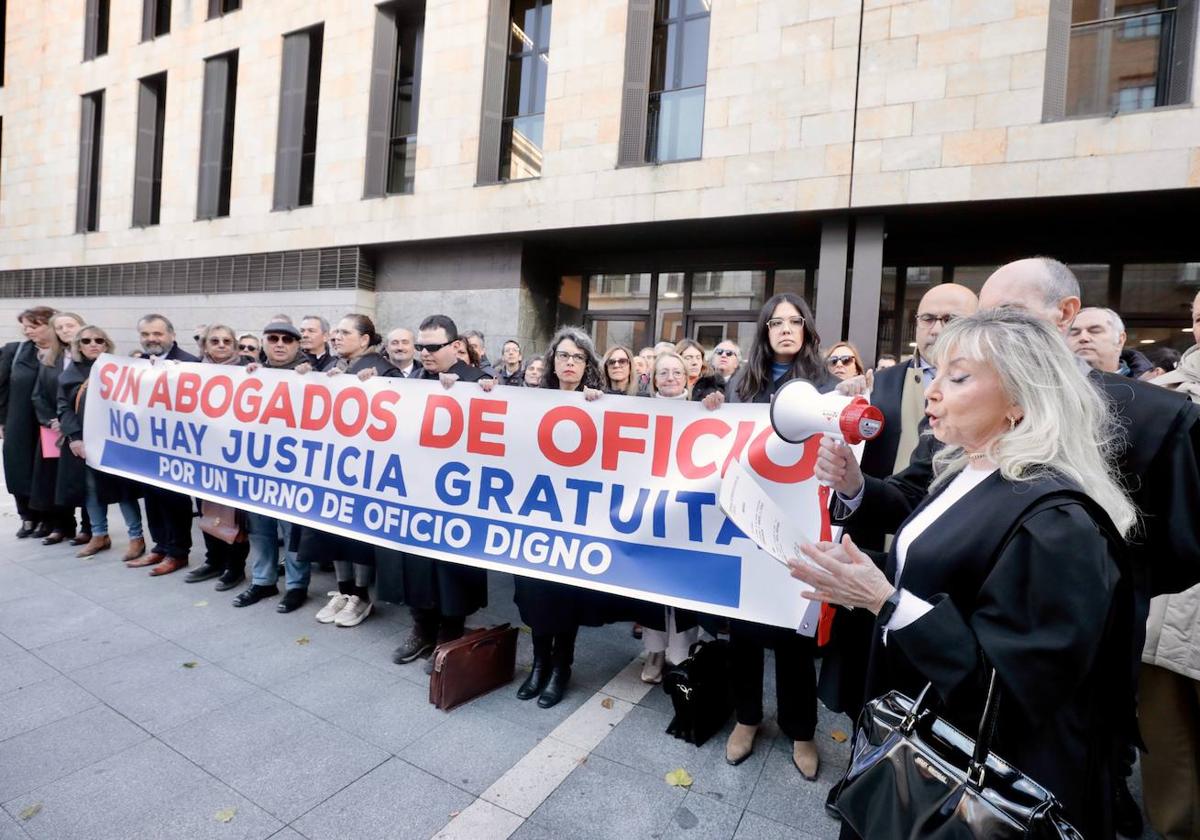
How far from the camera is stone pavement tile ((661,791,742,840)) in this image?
2312 mm

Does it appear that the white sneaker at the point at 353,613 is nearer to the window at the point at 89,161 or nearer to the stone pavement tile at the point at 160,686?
the stone pavement tile at the point at 160,686

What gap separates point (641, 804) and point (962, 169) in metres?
8.07

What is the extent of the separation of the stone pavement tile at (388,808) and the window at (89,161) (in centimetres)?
1971

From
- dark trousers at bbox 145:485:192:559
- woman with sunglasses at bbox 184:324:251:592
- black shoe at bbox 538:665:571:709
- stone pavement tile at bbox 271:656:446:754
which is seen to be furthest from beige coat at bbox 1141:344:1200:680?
dark trousers at bbox 145:485:192:559

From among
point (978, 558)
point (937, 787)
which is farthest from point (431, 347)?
point (937, 787)

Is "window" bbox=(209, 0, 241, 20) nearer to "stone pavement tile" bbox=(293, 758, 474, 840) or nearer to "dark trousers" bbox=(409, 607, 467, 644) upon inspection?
"dark trousers" bbox=(409, 607, 467, 644)

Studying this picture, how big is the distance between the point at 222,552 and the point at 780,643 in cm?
447

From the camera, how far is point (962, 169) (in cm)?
753

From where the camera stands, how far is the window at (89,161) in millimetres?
16406

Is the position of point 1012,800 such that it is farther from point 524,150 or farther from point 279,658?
point 524,150

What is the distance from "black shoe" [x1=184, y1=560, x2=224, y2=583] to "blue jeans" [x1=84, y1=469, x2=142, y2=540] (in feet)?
2.49

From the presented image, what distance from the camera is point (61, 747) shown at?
8.87ft

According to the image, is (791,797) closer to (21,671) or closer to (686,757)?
(686,757)

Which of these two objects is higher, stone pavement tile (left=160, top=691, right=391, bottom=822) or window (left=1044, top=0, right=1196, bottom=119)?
window (left=1044, top=0, right=1196, bottom=119)
